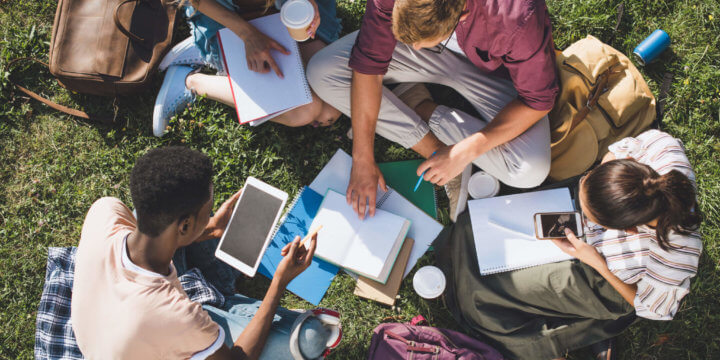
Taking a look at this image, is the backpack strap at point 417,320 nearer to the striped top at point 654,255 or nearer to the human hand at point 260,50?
the striped top at point 654,255

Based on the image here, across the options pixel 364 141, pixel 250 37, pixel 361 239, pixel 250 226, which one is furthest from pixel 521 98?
pixel 250 226

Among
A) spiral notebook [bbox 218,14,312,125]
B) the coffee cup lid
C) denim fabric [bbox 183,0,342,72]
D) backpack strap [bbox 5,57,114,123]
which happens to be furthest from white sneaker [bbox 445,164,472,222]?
backpack strap [bbox 5,57,114,123]

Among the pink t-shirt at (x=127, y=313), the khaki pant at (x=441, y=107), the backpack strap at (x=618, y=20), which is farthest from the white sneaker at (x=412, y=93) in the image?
the pink t-shirt at (x=127, y=313)

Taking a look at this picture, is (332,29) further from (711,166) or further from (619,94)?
(711,166)

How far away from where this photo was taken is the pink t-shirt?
6.82 ft

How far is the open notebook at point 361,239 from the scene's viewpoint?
10.2 feet

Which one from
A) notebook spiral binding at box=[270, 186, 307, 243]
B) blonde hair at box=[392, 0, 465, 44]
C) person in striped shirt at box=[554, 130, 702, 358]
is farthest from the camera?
notebook spiral binding at box=[270, 186, 307, 243]

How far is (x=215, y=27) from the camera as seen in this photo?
3.12 m

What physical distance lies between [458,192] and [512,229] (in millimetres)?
466

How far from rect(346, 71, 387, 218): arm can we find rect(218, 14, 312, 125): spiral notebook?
1.29 feet

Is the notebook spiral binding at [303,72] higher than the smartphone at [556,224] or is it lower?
higher

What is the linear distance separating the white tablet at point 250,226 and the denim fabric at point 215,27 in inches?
38.8

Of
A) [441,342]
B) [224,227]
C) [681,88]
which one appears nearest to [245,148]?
[224,227]

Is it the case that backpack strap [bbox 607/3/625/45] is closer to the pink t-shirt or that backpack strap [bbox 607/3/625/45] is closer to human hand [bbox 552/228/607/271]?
human hand [bbox 552/228/607/271]
